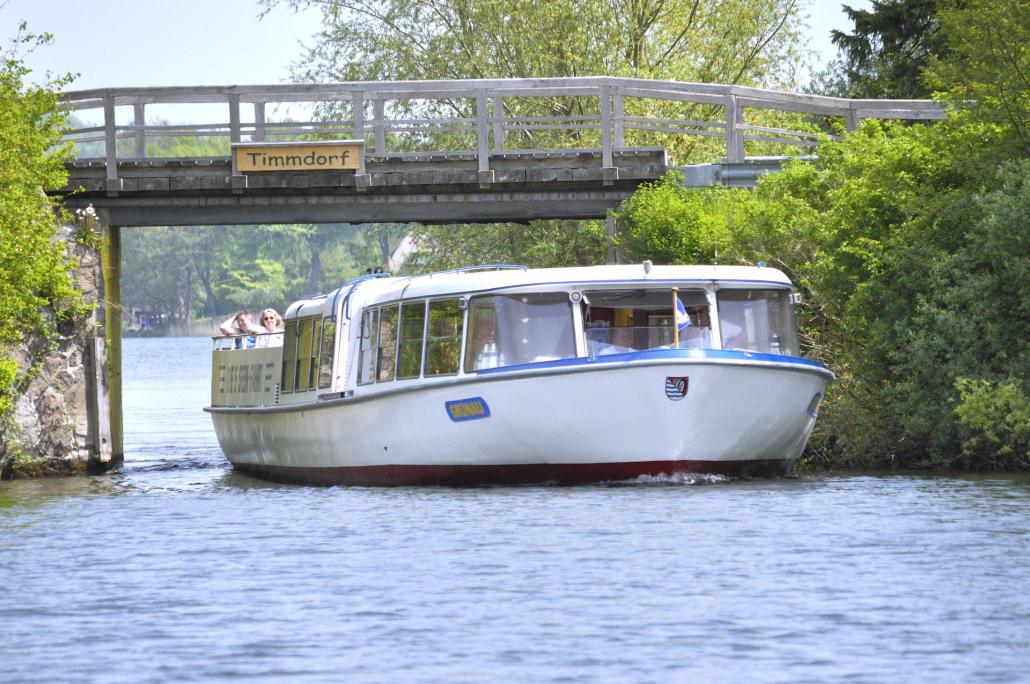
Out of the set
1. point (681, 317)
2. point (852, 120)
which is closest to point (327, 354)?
point (681, 317)

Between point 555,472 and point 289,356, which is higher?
point 289,356

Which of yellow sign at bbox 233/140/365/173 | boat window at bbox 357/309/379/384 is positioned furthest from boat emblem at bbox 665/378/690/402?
yellow sign at bbox 233/140/365/173

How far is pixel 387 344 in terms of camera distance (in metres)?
26.3

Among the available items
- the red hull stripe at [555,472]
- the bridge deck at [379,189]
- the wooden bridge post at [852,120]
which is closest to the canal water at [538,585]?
the red hull stripe at [555,472]

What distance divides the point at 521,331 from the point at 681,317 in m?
1.86

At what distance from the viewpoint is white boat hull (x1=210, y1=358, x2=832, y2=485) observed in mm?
23438

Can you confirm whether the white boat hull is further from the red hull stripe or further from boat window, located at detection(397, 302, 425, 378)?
boat window, located at detection(397, 302, 425, 378)

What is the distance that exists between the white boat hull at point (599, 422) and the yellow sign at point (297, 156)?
8.18 meters

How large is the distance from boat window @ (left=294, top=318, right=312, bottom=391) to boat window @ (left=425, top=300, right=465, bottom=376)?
434cm

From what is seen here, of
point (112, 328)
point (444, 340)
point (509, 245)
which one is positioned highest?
point (509, 245)

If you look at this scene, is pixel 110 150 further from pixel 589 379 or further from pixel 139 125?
pixel 589 379

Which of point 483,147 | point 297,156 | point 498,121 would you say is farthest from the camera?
point 498,121

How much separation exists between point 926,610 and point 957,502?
262 inches

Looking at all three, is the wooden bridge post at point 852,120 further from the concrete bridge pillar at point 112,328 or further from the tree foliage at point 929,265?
the concrete bridge pillar at point 112,328
